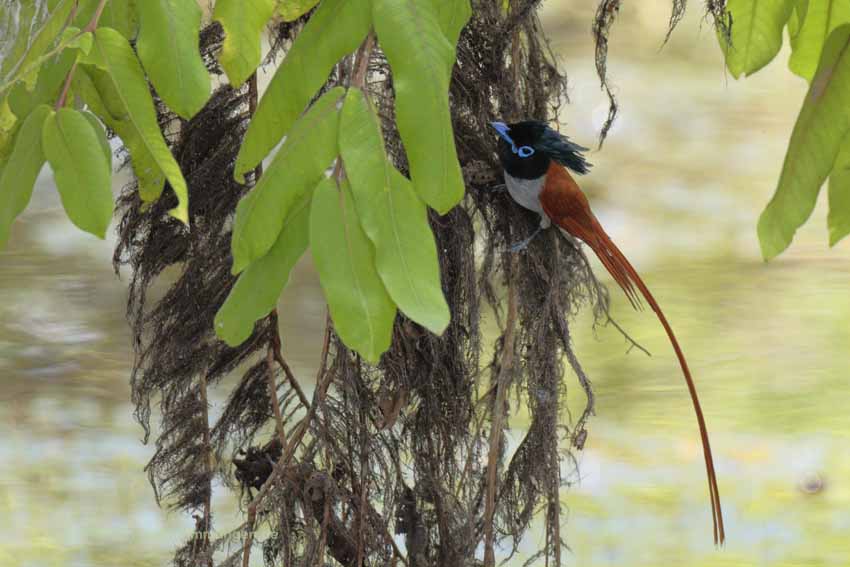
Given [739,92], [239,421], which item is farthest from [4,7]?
[739,92]

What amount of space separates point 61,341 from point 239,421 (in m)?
1.09

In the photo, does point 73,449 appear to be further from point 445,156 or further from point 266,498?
point 445,156

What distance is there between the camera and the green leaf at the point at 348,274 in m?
0.41

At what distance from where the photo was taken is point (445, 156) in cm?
42

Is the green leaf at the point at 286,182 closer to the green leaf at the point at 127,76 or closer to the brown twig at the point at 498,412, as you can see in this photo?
the green leaf at the point at 127,76

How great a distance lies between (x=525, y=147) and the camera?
71 centimetres

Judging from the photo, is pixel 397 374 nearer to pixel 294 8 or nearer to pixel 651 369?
pixel 294 8

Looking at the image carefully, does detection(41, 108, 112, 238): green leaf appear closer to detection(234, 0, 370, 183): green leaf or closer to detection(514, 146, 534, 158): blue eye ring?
detection(234, 0, 370, 183): green leaf

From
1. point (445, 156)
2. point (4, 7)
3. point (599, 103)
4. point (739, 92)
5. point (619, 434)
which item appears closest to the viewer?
point (445, 156)

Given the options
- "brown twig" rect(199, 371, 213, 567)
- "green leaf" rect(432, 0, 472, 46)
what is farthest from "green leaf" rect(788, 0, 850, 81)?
"brown twig" rect(199, 371, 213, 567)

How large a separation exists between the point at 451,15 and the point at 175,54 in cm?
11

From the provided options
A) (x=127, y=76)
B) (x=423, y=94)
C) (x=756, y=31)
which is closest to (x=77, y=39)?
(x=127, y=76)

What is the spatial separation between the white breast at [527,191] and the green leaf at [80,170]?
1.06 ft

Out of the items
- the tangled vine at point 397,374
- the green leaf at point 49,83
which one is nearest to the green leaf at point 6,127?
the green leaf at point 49,83
